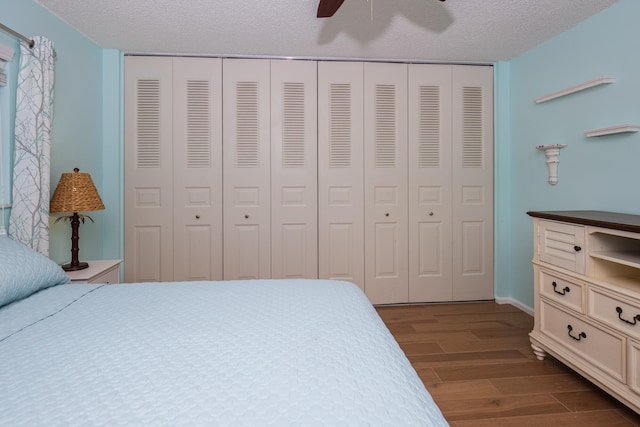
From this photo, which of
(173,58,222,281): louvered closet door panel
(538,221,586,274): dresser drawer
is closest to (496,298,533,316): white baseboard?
(538,221,586,274): dresser drawer

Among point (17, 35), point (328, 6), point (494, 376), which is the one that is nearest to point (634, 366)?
point (494, 376)

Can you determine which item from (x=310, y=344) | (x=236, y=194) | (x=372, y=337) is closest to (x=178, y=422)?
(x=310, y=344)

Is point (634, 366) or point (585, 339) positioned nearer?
point (634, 366)

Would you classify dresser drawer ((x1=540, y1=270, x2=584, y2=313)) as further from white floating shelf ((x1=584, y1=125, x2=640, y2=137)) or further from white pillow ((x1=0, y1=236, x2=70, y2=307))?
white pillow ((x1=0, y1=236, x2=70, y2=307))

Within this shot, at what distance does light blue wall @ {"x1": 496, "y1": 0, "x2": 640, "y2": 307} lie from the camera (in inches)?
87.7

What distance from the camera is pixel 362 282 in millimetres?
3359

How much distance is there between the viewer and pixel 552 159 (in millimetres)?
2773

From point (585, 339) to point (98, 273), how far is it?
2.99 meters

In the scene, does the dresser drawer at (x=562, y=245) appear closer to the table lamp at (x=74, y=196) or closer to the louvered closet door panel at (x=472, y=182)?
the louvered closet door panel at (x=472, y=182)

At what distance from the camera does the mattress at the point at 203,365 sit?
0.68 m

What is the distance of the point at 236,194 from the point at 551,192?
2770 millimetres

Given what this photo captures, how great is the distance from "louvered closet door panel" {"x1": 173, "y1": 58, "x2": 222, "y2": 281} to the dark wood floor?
1.83 meters

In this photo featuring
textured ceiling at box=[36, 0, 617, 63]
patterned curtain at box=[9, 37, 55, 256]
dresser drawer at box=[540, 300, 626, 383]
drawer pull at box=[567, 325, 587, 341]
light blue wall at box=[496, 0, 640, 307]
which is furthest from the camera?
textured ceiling at box=[36, 0, 617, 63]

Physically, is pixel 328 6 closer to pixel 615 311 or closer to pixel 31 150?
→ pixel 31 150
